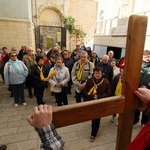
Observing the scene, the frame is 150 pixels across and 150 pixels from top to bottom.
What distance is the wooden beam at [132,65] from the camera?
2.78ft

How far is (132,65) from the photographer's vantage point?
892 mm

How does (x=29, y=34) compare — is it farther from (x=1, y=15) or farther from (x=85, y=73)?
(x=85, y=73)

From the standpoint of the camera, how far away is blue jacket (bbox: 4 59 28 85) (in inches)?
140

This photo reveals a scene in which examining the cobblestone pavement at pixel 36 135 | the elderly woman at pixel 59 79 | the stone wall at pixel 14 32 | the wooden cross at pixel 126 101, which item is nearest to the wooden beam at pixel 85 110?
the wooden cross at pixel 126 101

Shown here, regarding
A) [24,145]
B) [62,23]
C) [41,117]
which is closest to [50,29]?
[62,23]

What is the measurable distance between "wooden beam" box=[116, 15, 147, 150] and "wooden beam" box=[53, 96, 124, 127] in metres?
0.07

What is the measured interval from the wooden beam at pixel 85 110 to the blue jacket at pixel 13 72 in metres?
3.25

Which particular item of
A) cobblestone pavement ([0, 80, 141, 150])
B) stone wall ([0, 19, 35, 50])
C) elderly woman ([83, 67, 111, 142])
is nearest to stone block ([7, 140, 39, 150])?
cobblestone pavement ([0, 80, 141, 150])

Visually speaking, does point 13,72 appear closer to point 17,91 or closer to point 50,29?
point 17,91

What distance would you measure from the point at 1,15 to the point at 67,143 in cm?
893

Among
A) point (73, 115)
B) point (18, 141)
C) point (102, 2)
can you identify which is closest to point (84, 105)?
point (73, 115)

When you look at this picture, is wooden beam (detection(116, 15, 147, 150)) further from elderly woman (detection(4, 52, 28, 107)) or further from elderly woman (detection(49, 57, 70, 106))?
elderly woman (detection(4, 52, 28, 107))

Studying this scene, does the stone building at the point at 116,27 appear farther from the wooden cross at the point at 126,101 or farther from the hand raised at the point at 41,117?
the hand raised at the point at 41,117

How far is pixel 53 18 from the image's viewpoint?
548 inches
